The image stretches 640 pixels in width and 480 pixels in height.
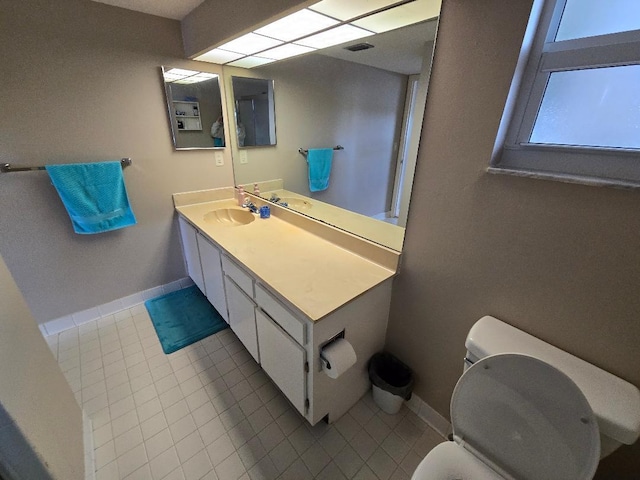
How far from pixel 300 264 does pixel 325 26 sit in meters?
1.18

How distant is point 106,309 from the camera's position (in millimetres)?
2207

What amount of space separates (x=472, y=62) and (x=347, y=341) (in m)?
1.21

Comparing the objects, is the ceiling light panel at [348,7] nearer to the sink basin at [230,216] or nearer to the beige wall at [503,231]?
the beige wall at [503,231]

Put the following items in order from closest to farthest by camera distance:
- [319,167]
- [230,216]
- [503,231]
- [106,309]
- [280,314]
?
[503,231] < [280,314] < [319,167] < [106,309] < [230,216]

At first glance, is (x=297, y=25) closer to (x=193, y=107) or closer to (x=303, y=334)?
(x=193, y=107)

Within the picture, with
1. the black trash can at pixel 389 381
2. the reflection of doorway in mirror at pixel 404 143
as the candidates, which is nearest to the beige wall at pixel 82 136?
the reflection of doorway in mirror at pixel 404 143

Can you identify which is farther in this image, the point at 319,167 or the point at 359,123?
the point at 319,167

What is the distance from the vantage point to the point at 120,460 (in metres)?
1.26

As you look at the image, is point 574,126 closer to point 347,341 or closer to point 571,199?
point 571,199

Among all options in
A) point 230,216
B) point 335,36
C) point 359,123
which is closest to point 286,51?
point 335,36

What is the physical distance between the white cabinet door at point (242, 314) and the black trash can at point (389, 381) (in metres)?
0.70

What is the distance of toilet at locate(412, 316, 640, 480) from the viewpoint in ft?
2.39

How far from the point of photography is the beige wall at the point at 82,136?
1.53 m

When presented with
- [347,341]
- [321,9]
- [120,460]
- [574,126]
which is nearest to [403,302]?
[347,341]
